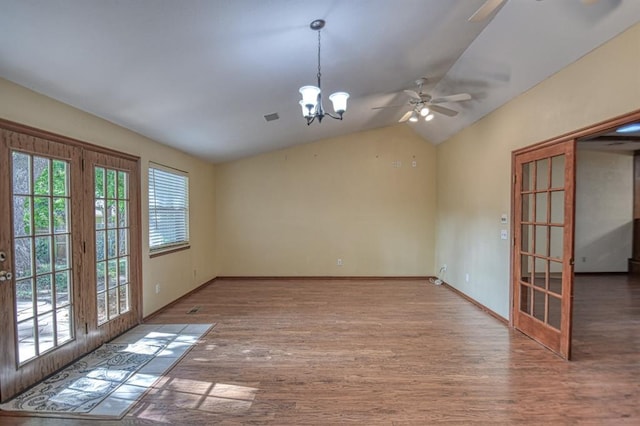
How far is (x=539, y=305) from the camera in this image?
3570 millimetres

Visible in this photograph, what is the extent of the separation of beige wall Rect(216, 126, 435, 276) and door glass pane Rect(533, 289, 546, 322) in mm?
3079

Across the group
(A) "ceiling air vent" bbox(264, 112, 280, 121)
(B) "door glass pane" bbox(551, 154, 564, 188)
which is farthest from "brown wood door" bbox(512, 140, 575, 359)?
(A) "ceiling air vent" bbox(264, 112, 280, 121)

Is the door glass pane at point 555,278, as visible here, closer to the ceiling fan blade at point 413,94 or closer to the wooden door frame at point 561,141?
the wooden door frame at point 561,141

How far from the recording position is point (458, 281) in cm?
556

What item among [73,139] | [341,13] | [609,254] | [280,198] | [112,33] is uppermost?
[341,13]

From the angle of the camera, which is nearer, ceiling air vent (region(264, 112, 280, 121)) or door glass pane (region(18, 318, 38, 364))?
door glass pane (region(18, 318, 38, 364))

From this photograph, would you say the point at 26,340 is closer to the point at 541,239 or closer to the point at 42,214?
the point at 42,214

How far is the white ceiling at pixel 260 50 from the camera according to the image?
2.03 metres

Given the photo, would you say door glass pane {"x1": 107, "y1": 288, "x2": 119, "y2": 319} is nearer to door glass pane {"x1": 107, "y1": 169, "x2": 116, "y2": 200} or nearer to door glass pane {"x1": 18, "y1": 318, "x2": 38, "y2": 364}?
door glass pane {"x1": 18, "y1": 318, "x2": 38, "y2": 364}

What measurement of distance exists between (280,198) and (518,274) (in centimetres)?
452

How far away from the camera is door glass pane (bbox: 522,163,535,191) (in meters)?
3.66

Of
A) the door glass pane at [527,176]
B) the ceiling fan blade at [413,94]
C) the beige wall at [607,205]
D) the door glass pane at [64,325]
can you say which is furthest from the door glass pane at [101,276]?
the beige wall at [607,205]

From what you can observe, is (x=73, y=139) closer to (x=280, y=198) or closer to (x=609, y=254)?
(x=280, y=198)

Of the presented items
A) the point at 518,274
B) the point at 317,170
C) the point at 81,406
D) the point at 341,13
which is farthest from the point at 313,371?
the point at 317,170
